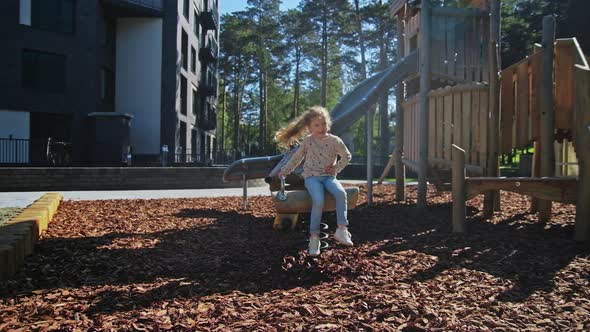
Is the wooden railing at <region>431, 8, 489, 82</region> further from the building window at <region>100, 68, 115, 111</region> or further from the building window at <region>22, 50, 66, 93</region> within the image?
the building window at <region>100, 68, 115, 111</region>

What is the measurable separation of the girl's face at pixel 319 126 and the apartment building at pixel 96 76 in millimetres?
17777

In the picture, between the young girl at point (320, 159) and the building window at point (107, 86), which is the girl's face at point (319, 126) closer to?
the young girl at point (320, 159)

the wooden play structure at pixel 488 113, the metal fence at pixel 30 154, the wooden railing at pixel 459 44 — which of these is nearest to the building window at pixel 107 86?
the metal fence at pixel 30 154

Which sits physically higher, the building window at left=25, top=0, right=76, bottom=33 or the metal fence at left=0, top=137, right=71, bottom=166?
the building window at left=25, top=0, right=76, bottom=33

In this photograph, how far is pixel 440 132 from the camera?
25.8 ft

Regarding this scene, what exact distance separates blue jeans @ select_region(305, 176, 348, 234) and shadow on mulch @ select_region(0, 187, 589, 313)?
1.45 ft

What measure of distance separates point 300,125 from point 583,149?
3.21 meters

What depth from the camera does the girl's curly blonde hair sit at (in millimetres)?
4746

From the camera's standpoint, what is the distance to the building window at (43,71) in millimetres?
22094

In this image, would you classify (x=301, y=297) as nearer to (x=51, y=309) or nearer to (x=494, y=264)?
(x=51, y=309)

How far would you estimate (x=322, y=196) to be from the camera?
14.9 feet

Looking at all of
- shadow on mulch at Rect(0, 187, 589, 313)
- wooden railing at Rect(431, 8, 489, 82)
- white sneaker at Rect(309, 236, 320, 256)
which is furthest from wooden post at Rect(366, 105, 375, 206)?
white sneaker at Rect(309, 236, 320, 256)

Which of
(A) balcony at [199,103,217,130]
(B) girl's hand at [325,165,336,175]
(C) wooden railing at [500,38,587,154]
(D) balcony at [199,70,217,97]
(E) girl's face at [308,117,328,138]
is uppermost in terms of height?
(D) balcony at [199,70,217,97]

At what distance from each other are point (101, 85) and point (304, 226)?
22764mm
